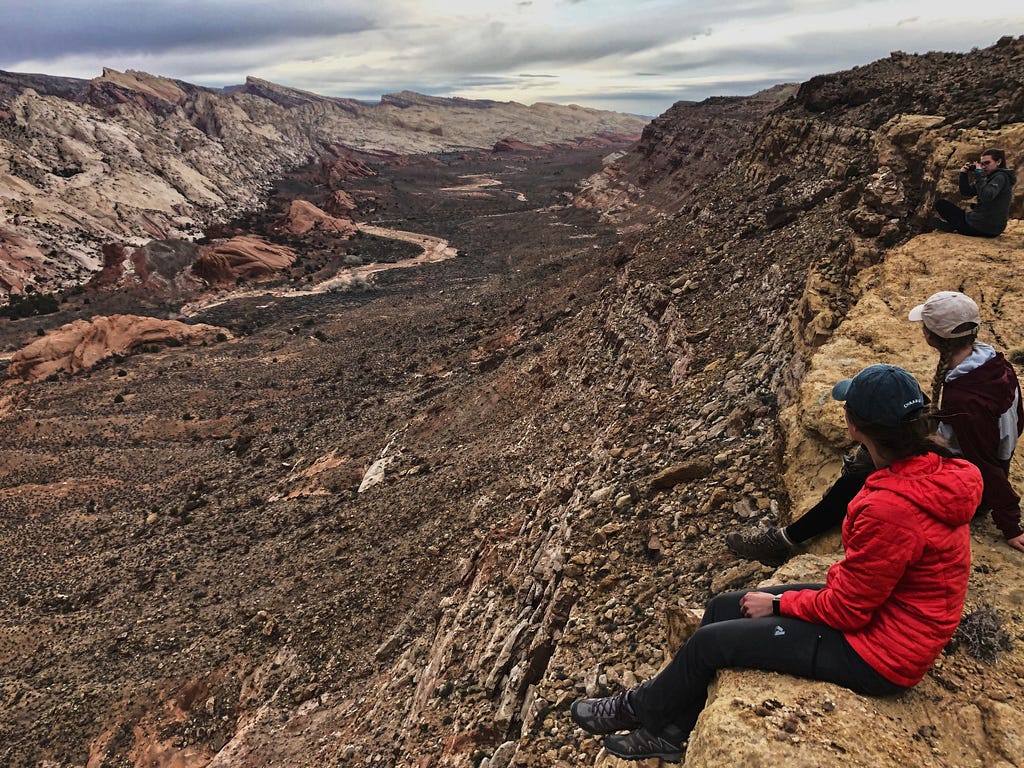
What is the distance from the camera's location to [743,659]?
3.40 metres

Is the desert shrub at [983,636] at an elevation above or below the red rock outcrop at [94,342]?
above

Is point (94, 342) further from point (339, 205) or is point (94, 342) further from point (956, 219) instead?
point (339, 205)

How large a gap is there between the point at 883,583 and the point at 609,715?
215 cm

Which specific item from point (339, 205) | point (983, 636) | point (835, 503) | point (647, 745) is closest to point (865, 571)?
point (983, 636)

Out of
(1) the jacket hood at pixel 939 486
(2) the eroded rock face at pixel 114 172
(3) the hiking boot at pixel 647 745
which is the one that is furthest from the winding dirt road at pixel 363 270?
(1) the jacket hood at pixel 939 486

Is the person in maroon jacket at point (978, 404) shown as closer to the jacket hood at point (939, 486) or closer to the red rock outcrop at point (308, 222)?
the jacket hood at point (939, 486)

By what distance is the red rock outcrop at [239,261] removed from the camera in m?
52.2

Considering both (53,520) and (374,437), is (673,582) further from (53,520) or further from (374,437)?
(53,520)

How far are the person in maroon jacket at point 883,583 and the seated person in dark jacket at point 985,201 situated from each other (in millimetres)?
5726

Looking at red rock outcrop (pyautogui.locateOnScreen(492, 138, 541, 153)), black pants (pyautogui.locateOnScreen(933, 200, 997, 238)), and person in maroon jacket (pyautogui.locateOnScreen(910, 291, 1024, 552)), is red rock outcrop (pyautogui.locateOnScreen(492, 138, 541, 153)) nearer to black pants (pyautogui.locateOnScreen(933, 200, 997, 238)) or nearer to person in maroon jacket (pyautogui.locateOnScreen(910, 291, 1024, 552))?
black pants (pyautogui.locateOnScreen(933, 200, 997, 238))

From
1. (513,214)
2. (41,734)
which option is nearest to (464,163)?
(513,214)

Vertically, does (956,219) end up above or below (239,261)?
above

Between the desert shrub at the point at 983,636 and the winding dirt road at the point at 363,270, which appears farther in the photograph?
the winding dirt road at the point at 363,270

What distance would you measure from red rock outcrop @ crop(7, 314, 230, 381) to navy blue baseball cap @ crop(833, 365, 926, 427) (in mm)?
40261
